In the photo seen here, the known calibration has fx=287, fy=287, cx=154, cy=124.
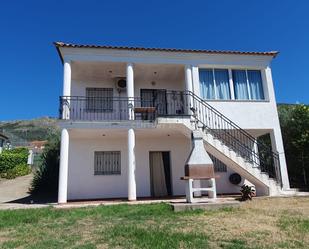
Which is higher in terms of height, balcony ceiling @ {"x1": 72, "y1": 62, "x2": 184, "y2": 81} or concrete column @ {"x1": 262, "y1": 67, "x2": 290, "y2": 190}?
balcony ceiling @ {"x1": 72, "y1": 62, "x2": 184, "y2": 81}

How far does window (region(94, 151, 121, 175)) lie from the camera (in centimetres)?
1431

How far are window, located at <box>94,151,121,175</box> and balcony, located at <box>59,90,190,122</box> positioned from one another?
70.4 inches

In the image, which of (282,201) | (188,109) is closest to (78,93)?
(188,109)

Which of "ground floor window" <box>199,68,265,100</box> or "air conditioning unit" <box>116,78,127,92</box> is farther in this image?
"air conditioning unit" <box>116,78,127,92</box>

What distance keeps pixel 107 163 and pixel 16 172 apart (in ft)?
52.5

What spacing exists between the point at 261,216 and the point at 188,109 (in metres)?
6.55

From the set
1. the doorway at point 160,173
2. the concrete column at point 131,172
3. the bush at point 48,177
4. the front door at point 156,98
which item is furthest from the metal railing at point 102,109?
the bush at point 48,177

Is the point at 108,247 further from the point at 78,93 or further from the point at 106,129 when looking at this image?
the point at 78,93

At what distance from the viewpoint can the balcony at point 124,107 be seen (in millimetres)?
13633

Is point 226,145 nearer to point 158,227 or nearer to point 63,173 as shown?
point 158,227

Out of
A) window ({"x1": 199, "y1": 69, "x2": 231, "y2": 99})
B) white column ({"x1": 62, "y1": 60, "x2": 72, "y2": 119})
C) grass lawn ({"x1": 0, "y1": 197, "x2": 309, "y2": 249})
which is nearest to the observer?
grass lawn ({"x1": 0, "y1": 197, "x2": 309, "y2": 249})

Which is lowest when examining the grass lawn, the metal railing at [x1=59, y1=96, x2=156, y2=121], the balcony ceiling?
the grass lawn

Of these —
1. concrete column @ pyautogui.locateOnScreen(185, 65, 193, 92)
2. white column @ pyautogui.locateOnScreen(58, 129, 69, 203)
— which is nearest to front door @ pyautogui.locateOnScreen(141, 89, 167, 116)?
concrete column @ pyautogui.locateOnScreen(185, 65, 193, 92)

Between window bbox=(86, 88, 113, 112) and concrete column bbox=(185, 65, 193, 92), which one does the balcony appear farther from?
concrete column bbox=(185, 65, 193, 92)
